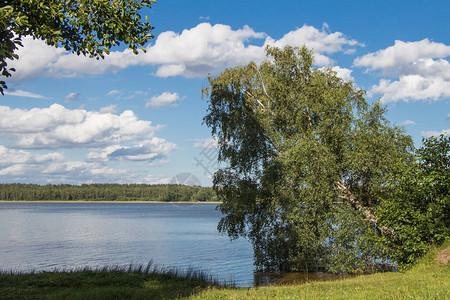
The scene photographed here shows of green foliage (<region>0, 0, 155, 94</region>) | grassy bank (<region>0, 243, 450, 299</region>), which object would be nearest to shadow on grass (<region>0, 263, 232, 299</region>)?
grassy bank (<region>0, 243, 450, 299</region>)

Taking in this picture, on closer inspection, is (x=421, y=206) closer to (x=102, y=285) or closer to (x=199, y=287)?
(x=199, y=287)

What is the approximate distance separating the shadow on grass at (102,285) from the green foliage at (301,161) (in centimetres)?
928

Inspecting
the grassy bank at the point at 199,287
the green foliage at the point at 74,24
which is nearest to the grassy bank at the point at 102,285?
the grassy bank at the point at 199,287

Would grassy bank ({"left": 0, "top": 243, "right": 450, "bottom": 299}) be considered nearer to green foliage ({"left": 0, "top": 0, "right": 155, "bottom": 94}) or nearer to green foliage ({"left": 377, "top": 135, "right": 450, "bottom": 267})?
green foliage ({"left": 377, "top": 135, "right": 450, "bottom": 267})

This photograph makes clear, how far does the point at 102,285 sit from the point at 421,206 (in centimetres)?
1663

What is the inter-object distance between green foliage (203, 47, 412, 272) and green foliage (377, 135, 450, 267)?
275cm

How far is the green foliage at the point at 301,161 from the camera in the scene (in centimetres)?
2530

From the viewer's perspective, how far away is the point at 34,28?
10070 mm

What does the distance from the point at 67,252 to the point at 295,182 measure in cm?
2673

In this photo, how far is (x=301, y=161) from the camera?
26.3 m

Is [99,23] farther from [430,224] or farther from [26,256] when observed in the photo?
[26,256]

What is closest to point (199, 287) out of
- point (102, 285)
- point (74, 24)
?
point (102, 285)

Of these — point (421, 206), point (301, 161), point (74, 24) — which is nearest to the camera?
point (74, 24)

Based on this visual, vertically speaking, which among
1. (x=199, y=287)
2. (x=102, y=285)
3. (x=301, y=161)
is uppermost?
(x=301, y=161)
